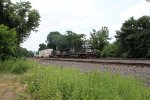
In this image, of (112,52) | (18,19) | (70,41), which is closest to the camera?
(18,19)

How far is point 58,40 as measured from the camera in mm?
110875

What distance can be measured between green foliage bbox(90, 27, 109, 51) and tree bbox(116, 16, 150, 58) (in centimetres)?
1891

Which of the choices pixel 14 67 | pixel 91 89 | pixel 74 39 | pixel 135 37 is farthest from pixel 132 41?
pixel 74 39

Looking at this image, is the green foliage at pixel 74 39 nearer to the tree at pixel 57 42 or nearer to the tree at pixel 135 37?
the tree at pixel 57 42

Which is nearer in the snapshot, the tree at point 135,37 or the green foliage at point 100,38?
the tree at point 135,37

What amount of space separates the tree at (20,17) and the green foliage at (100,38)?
1486 inches

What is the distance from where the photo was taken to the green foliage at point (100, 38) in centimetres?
6894

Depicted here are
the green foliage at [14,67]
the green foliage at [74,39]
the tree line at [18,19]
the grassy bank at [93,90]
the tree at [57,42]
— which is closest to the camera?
the grassy bank at [93,90]

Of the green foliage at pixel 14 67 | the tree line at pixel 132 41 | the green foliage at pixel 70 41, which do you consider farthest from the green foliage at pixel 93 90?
the green foliage at pixel 70 41

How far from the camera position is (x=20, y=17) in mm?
28469

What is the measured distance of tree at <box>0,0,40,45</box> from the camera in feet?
89.7

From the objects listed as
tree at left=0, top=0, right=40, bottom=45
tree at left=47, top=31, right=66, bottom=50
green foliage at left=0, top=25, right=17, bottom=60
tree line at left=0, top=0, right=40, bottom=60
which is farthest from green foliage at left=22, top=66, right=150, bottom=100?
tree at left=47, top=31, right=66, bottom=50

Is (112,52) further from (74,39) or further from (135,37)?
(74,39)

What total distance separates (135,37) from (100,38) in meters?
25.3
